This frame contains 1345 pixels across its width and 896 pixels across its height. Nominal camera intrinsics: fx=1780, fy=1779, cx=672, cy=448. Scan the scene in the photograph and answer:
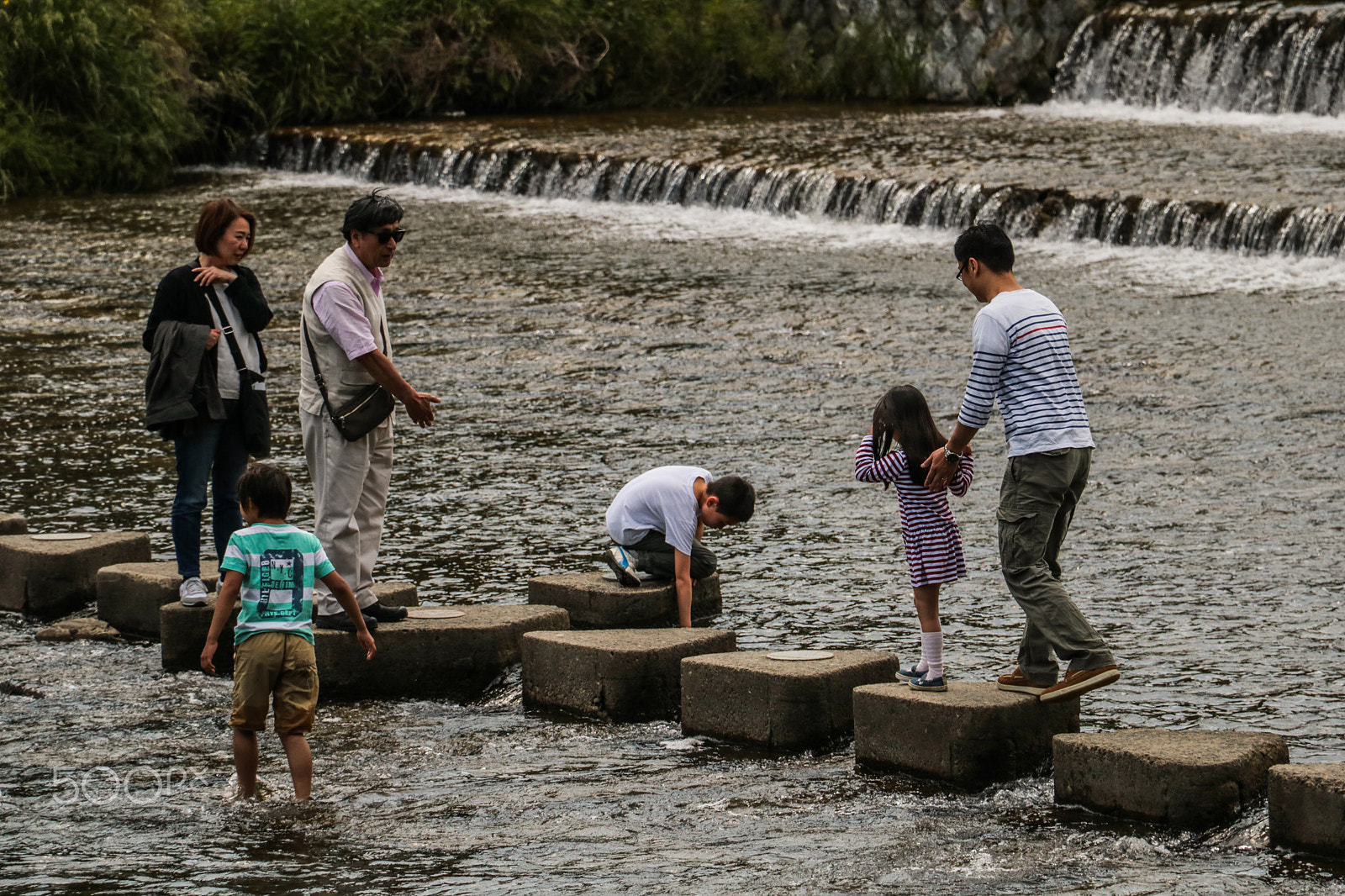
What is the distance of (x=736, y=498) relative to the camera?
25.3ft

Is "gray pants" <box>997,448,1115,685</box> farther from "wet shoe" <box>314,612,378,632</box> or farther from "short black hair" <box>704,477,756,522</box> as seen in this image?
"wet shoe" <box>314,612,378,632</box>

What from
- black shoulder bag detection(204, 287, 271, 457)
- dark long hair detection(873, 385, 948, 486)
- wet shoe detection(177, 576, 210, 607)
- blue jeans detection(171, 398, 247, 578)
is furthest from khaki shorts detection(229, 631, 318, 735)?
dark long hair detection(873, 385, 948, 486)

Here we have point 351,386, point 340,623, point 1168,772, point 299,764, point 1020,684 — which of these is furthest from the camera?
point 340,623

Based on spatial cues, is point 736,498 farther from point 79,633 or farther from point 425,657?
point 79,633

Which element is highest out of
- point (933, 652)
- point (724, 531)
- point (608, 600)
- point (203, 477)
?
point (203, 477)

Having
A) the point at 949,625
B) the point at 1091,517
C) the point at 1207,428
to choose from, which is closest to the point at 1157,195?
the point at 1207,428

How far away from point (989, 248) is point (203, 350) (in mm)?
3436

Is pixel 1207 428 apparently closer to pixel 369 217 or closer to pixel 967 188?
pixel 369 217

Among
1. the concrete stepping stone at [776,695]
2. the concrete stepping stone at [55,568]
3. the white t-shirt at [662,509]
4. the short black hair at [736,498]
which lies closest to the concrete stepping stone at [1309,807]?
the concrete stepping stone at [776,695]

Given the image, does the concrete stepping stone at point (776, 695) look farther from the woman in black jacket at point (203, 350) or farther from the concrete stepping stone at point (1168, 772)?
the woman in black jacket at point (203, 350)

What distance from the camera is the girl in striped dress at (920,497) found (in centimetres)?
648

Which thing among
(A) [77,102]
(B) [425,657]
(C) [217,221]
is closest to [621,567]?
(B) [425,657]

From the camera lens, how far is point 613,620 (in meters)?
8.00

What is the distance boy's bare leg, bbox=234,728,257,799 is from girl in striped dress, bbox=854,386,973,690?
7.64 ft
